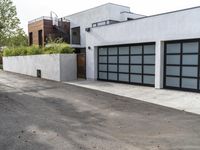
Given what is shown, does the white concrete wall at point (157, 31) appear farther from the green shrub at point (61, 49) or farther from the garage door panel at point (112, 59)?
the green shrub at point (61, 49)

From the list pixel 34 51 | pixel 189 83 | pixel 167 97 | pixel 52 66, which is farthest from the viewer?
pixel 34 51

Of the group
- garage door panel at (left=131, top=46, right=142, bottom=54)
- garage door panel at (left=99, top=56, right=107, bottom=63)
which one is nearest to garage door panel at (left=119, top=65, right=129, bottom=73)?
garage door panel at (left=131, top=46, right=142, bottom=54)

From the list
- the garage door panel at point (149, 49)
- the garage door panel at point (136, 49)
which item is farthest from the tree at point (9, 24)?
the garage door panel at point (149, 49)

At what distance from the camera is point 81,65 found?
17719mm

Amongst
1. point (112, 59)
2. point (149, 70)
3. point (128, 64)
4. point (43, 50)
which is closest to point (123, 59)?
point (128, 64)

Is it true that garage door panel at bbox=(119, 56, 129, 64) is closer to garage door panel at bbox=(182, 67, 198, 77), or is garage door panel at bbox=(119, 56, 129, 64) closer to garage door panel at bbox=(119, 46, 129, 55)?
garage door panel at bbox=(119, 46, 129, 55)

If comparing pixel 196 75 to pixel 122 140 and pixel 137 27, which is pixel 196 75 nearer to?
pixel 137 27

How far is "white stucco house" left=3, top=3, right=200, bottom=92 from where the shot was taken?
11227 millimetres

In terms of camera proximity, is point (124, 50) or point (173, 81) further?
point (124, 50)

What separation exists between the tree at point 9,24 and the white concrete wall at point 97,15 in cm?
688

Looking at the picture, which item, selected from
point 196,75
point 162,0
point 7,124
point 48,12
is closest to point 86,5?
point 48,12

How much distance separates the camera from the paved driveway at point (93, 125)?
508 cm

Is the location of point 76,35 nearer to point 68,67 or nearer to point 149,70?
point 68,67

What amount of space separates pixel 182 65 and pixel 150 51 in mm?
2160
